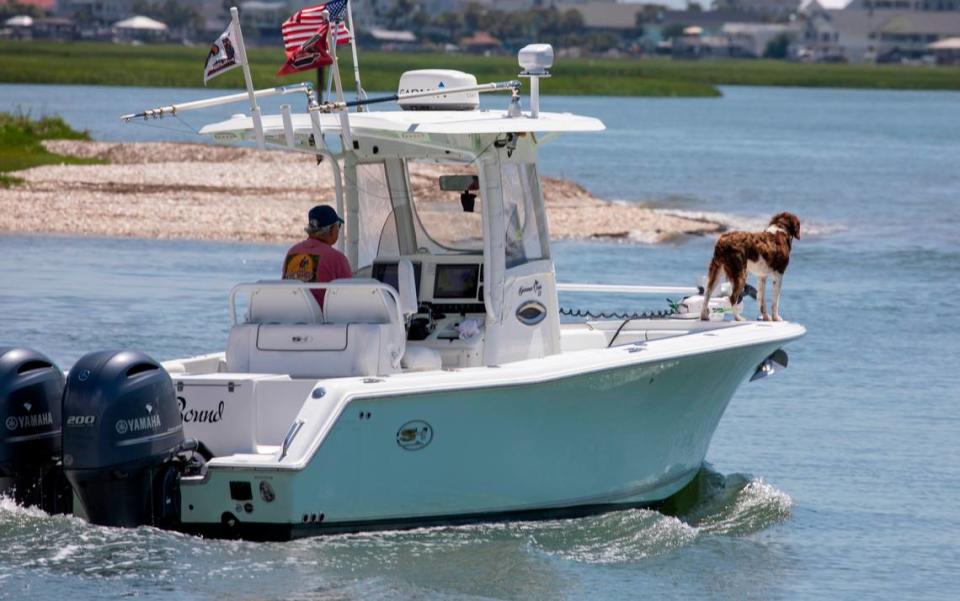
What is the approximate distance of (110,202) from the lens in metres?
29.6

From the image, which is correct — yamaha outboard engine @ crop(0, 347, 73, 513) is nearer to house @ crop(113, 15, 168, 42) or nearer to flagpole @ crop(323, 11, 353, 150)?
flagpole @ crop(323, 11, 353, 150)

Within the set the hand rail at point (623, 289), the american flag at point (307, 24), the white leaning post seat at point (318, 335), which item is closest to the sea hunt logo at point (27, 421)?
the white leaning post seat at point (318, 335)

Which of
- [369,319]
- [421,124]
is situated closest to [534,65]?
[421,124]

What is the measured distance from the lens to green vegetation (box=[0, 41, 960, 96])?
90.8 m

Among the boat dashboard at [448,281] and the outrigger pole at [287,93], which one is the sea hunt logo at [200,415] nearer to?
the outrigger pole at [287,93]

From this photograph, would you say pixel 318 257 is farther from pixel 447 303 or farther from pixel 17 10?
pixel 17 10

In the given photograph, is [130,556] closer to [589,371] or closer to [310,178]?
[589,371]

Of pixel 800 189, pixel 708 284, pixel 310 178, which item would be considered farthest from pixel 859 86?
pixel 708 284

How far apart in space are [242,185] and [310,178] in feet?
4.48

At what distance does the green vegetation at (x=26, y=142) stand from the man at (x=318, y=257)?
853 inches

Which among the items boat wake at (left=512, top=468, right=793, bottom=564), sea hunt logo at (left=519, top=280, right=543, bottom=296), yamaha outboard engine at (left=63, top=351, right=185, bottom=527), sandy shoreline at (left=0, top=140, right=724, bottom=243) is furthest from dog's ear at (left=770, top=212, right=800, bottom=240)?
sandy shoreline at (left=0, top=140, right=724, bottom=243)

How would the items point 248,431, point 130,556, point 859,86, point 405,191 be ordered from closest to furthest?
point 130,556 → point 248,431 → point 405,191 → point 859,86

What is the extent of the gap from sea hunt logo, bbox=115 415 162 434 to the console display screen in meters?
2.49

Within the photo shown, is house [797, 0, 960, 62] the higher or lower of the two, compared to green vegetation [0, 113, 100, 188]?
lower
